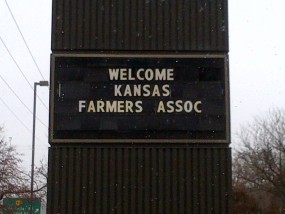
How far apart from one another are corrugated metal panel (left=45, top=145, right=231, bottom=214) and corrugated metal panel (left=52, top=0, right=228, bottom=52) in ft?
6.13

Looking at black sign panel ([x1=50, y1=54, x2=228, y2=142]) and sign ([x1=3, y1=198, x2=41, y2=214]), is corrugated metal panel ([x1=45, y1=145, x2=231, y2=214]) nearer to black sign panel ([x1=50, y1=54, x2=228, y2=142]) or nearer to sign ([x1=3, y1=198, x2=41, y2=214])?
black sign panel ([x1=50, y1=54, x2=228, y2=142])

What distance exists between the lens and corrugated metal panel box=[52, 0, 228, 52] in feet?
42.2

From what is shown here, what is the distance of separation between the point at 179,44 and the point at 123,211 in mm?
3139

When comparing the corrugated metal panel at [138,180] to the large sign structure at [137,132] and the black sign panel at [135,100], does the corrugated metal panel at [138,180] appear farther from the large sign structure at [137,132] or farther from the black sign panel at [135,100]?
the black sign panel at [135,100]

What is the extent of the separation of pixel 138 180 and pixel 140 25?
2783mm

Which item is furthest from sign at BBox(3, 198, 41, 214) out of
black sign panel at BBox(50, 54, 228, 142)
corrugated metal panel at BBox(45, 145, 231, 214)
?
black sign panel at BBox(50, 54, 228, 142)

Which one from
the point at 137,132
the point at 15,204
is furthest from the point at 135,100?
the point at 15,204

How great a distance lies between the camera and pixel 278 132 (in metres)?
52.7

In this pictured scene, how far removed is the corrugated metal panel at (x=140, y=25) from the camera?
12852 mm

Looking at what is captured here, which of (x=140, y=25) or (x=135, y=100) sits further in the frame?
(x=140, y=25)

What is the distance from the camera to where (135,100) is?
496 inches

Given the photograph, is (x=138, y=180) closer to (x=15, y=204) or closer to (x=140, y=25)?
(x=140, y=25)

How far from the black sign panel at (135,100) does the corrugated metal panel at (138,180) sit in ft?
0.83

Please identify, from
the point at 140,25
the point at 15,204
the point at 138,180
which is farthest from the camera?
the point at 15,204
